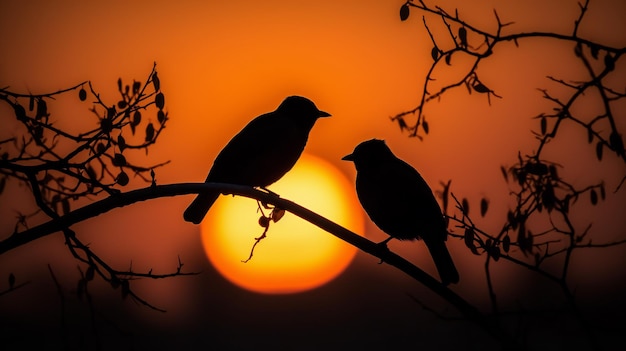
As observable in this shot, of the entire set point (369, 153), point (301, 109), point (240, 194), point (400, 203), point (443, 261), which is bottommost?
point (240, 194)

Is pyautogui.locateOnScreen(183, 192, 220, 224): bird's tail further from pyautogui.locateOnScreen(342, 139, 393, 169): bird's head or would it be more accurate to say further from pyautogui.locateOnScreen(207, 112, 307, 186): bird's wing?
pyautogui.locateOnScreen(342, 139, 393, 169): bird's head

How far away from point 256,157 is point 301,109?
1090 millimetres

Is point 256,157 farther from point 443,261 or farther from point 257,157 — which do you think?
point 443,261

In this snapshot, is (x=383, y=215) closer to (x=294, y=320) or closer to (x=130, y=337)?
(x=130, y=337)

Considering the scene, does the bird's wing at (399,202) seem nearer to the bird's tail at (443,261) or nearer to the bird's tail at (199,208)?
the bird's tail at (443,261)

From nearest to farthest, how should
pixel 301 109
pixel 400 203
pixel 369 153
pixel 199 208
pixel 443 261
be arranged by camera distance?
pixel 443 261, pixel 199 208, pixel 400 203, pixel 369 153, pixel 301 109

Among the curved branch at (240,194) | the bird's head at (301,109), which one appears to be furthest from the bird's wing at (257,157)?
the curved branch at (240,194)

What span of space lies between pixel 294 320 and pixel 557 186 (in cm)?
4111

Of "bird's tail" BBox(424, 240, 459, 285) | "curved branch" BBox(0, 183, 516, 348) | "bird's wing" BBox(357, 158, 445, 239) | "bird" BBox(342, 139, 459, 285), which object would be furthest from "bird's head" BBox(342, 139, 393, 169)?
"curved branch" BBox(0, 183, 516, 348)

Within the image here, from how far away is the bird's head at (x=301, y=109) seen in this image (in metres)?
7.98

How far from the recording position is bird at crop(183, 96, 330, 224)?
22.9 feet

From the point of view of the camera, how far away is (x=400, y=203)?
7113 millimetres

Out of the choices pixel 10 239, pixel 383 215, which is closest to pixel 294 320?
pixel 383 215

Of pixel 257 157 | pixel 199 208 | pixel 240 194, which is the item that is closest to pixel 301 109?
pixel 257 157
